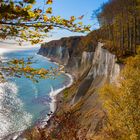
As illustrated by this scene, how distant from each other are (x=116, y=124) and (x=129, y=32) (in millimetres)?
42765

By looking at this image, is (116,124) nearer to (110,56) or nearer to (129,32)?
(110,56)

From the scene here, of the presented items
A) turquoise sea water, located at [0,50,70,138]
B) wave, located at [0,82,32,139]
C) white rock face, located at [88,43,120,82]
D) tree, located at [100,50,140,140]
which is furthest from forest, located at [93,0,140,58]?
tree, located at [100,50,140,140]

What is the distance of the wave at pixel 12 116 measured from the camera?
187 feet

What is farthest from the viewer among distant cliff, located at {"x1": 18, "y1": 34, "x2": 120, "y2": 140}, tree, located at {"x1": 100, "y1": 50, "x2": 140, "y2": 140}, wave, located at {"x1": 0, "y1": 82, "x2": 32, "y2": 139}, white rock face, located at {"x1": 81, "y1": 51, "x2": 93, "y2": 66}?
white rock face, located at {"x1": 81, "y1": 51, "x2": 93, "y2": 66}

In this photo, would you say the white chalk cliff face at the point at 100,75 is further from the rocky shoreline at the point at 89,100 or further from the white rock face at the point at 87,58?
the white rock face at the point at 87,58

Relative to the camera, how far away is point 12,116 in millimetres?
62656

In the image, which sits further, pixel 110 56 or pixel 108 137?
pixel 110 56

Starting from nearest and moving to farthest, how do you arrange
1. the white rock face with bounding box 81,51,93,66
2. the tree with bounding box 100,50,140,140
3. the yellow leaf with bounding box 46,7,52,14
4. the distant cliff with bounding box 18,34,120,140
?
1. the yellow leaf with bounding box 46,7,52,14
2. the tree with bounding box 100,50,140,140
3. the distant cliff with bounding box 18,34,120,140
4. the white rock face with bounding box 81,51,93,66

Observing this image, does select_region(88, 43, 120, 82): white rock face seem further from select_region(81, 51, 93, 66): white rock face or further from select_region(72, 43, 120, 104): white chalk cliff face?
select_region(81, 51, 93, 66): white rock face

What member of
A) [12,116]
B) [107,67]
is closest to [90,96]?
[107,67]

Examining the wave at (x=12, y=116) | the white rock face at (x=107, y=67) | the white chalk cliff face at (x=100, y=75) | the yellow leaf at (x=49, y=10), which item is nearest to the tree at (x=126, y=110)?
the yellow leaf at (x=49, y=10)

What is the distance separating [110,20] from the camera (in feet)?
275

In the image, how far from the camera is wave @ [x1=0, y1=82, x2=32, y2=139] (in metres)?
56.9

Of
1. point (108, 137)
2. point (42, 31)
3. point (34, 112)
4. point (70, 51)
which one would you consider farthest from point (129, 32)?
point (70, 51)
